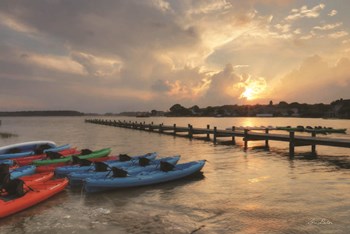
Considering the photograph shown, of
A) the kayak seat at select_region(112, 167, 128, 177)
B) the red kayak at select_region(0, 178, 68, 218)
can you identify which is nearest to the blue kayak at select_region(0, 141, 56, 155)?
the red kayak at select_region(0, 178, 68, 218)

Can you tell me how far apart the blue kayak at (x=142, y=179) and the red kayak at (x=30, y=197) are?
1263 mm

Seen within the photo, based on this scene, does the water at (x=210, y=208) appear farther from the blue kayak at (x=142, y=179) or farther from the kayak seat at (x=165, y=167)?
the kayak seat at (x=165, y=167)

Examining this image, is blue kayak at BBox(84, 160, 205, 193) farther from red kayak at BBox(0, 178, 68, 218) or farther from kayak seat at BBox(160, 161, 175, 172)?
red kayak at BBox(0, 178, 68, 218)

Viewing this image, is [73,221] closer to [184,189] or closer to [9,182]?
[9,182]

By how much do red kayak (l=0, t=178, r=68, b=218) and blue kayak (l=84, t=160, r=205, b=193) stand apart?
126 centimetres

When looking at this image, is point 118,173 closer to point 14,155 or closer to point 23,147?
point 14,155

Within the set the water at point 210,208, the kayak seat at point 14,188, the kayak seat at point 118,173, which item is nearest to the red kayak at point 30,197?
the kayak seat at point 14,188

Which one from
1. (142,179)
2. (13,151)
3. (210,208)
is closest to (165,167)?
(142,179)

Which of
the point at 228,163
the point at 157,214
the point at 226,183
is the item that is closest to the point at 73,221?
the point at 157,214

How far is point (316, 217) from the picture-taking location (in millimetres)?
10984

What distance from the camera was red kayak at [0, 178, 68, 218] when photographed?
435 inches

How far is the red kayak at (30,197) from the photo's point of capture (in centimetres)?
1105

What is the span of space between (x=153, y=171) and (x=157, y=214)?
16.9 ft

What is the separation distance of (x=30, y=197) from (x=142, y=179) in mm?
4885
